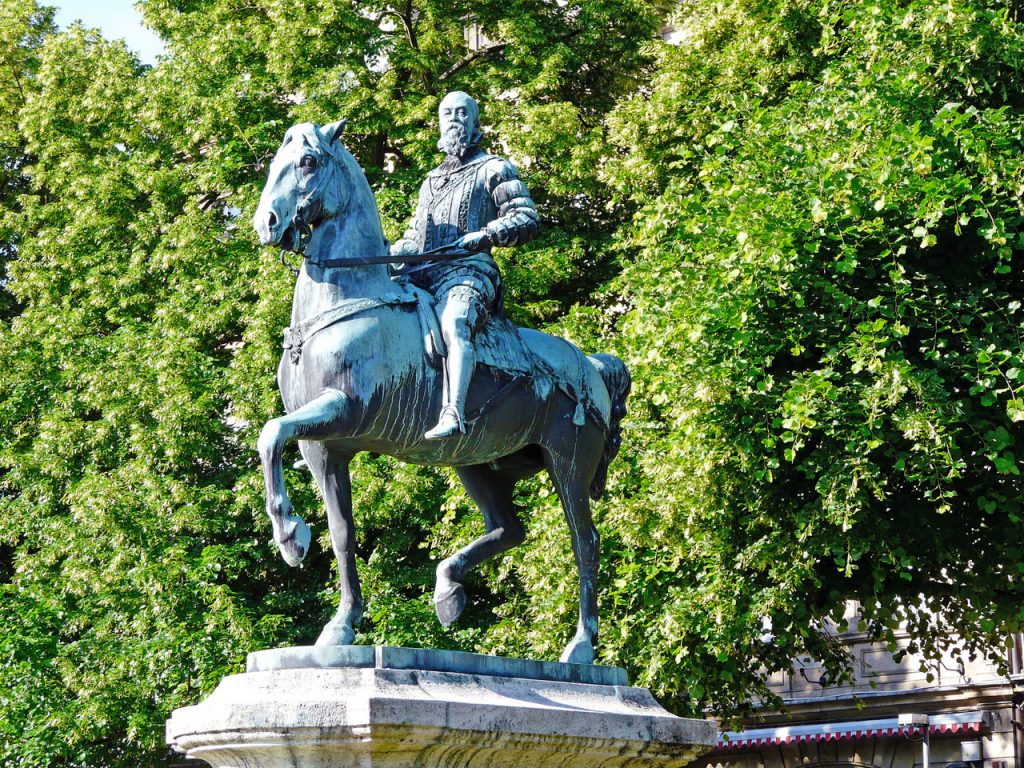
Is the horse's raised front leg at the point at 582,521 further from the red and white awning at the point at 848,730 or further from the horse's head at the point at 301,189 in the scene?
the red and white awning at the point at 848,730

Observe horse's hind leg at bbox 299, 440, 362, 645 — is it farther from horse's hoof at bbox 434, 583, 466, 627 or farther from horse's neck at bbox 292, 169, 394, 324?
horse's neck at bbox 292, 169, 394, 324

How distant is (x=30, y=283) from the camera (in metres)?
21.9

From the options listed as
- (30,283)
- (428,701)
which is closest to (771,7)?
(30,283)

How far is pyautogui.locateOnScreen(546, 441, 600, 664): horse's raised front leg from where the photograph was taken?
28.2 feet

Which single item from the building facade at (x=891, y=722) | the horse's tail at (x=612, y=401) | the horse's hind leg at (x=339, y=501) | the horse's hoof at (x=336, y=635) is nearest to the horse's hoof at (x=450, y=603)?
the horse's hind leg at (x=339, y=501)

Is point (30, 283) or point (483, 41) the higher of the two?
point (483, 41)

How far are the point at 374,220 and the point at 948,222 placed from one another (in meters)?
7.76

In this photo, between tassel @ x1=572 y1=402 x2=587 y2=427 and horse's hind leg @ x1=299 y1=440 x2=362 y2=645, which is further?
tassel @ x1=572 y1=402 x2=587 y2=427

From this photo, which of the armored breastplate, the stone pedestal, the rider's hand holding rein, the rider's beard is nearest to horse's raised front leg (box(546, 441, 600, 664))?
the stone pedestal

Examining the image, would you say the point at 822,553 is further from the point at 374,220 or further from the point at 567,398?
the point at 374,220

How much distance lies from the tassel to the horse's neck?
4.22 ft

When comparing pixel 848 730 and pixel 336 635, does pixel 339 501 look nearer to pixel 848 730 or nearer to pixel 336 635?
pixel 336 635

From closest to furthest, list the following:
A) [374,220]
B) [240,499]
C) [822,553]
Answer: [374,220], [822,553], [240,499]

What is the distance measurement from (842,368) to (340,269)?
7.66m
